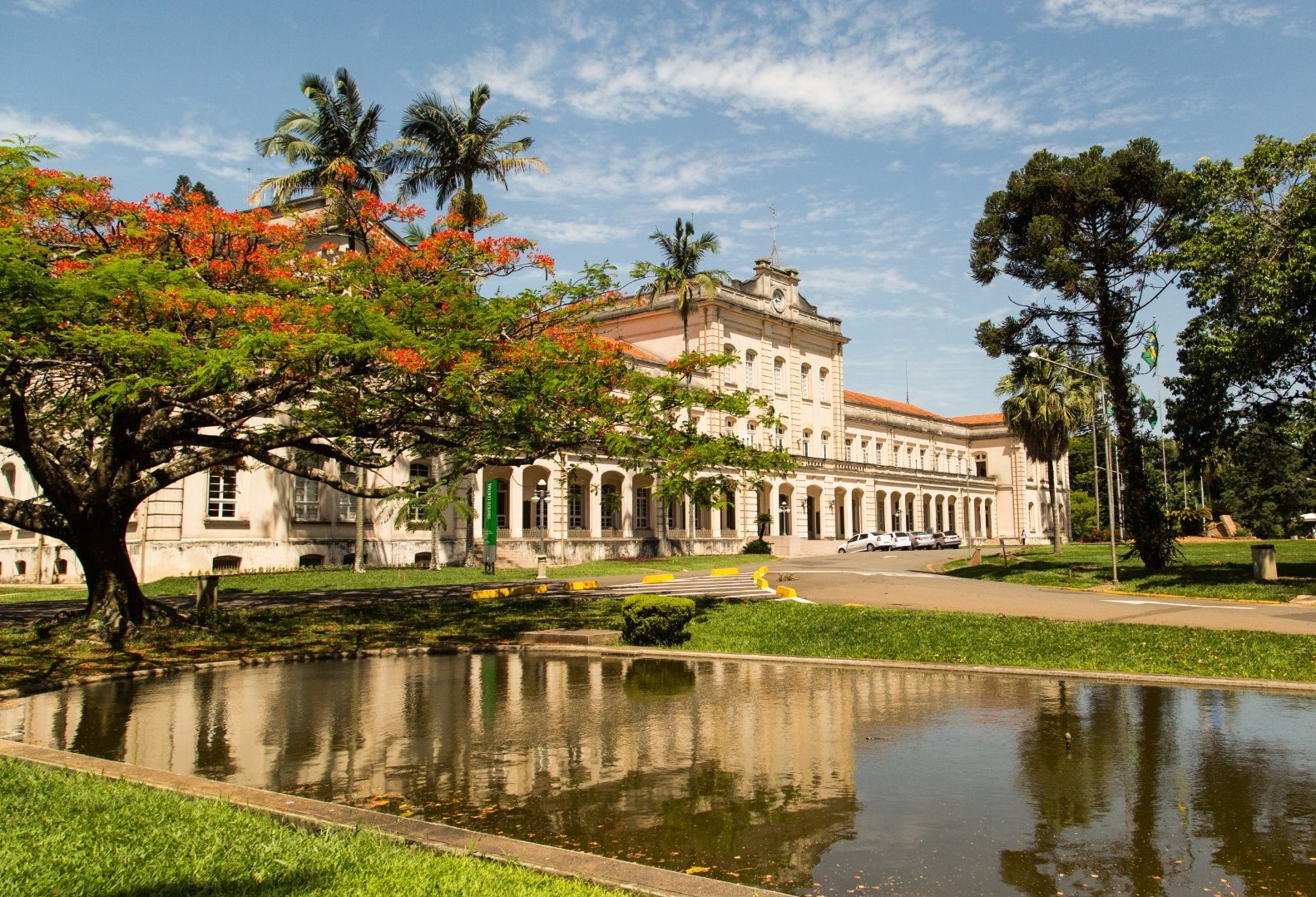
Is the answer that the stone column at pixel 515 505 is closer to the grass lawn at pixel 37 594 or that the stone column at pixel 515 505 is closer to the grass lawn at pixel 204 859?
the grass lawn at pixel 37 594

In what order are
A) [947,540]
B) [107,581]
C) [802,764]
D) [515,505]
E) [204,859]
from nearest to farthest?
[204,859] < [802,764] < [107,581] < [515,505] < [947,540]

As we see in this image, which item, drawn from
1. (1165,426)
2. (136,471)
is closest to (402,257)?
(136,471)

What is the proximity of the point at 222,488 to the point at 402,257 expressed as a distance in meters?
16.7

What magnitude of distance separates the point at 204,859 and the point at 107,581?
12370 millimetres

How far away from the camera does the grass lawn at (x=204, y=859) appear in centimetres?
443

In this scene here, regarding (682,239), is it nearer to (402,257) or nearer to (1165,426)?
(1165,426)

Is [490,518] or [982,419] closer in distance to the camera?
[490,518]

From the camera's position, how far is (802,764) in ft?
24.5

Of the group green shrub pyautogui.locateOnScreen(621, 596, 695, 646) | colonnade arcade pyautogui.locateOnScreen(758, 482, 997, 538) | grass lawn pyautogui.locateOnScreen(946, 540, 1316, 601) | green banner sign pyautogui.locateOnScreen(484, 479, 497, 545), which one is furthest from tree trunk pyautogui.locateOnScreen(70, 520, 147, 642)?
colonnade arcade pyautogui.locateOnScreen(758, 482, 997, 538)

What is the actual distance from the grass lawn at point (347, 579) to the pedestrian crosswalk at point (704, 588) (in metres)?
4.08

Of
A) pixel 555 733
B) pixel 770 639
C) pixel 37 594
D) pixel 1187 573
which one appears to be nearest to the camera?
pixel 555 733

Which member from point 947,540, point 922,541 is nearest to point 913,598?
point 922,541

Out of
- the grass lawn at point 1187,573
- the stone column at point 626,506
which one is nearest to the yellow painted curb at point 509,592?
the grass lawn at point 1187,573

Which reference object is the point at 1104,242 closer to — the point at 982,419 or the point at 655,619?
the point at 655,619
